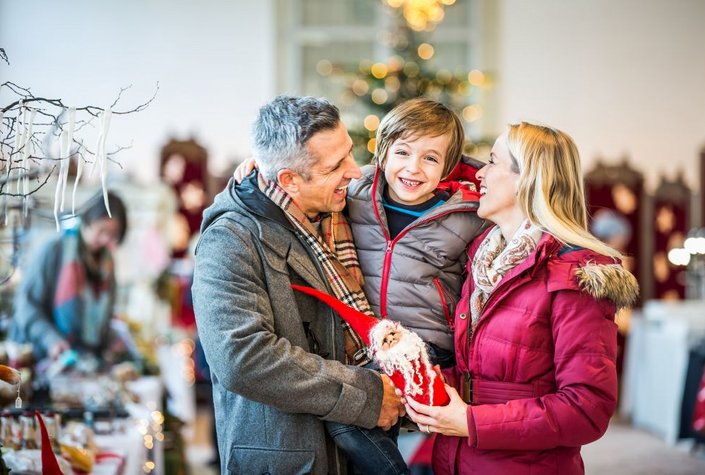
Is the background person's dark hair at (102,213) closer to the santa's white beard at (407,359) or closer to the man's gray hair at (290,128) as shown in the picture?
the man's gray hair at (290,128)

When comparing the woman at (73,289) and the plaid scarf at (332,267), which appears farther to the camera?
the woman at (73,289)

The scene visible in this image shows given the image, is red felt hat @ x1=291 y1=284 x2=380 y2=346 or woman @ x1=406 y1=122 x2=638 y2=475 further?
red felt hat @ x1=291 y1=284 x2=380 y2=346

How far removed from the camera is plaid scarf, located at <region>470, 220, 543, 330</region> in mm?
1930

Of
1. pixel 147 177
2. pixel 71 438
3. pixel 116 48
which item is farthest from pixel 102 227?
pixel 116 48

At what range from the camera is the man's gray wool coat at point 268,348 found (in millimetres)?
1825

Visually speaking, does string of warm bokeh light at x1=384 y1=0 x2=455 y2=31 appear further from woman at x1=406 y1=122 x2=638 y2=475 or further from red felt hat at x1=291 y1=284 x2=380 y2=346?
red felt hat at x1=291 y1=284 x2=380 y2=346

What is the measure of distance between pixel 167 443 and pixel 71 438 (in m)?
1.27

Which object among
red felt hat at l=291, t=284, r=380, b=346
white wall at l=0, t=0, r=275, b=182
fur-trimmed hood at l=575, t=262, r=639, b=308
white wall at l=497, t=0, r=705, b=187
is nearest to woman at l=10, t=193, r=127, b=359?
red felt hat at l=291, t=284, r=380, b=346

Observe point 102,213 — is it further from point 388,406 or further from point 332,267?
point 388,406

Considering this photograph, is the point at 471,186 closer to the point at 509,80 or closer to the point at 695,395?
the point at 695,395

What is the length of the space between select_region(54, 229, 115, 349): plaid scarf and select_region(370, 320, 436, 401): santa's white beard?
2.77m

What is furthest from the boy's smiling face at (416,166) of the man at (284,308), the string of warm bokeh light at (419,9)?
the string of warm bokeh light at (419,9)

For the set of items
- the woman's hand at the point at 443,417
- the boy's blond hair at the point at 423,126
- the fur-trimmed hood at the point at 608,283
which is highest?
the boy's blond hair at the point at 423,126

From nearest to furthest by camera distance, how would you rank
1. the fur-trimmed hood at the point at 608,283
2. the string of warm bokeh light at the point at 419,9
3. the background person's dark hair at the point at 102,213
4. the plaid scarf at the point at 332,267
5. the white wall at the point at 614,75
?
the fur-trimmed hood at the point at 608,283 → the plaid scarf at the point at 332,267 → the background person's dark hair at the point at 102,213 → the string of warm bokeh light at the point at 419,9 → the white wall at the point at 614,75
